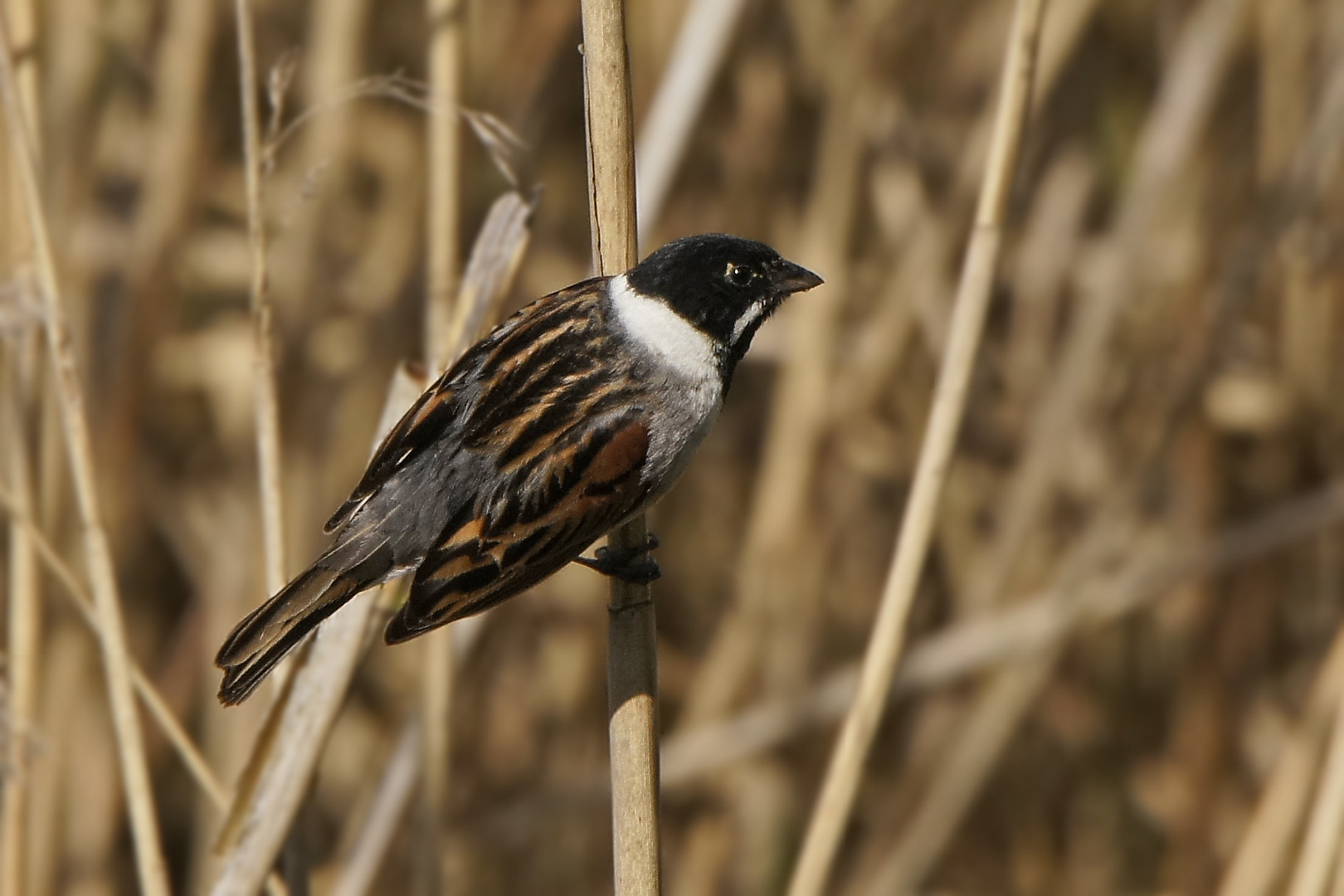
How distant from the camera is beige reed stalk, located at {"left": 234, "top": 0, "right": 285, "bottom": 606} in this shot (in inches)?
74.8

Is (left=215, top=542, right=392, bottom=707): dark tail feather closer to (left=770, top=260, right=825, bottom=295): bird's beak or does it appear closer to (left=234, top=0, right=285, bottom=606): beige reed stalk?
(left=234, top=0, right=285, bottom=606): beige reed stalk

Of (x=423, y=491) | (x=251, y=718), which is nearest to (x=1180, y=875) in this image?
(x=251, y=718)

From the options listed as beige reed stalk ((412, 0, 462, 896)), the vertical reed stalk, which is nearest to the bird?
beige reed stalk ((412, 0, 462, 896))

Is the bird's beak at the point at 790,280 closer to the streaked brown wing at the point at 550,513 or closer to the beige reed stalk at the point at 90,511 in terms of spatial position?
the streaked brown wing at the point at 550,513

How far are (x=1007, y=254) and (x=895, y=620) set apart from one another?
2.22 metres

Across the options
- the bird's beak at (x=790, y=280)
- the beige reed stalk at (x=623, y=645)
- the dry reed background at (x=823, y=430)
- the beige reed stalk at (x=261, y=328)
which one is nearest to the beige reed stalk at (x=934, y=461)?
the bird's beak at (x=790, y=280)

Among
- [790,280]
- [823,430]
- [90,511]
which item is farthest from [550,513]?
[823,430]

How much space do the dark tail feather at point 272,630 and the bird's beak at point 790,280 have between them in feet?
2.66

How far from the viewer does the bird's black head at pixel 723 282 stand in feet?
7.02

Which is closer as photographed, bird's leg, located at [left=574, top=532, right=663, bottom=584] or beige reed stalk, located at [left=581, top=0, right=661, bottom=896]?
beige reed stalk, located at [left=581, top=0, right=661, bottom=896]

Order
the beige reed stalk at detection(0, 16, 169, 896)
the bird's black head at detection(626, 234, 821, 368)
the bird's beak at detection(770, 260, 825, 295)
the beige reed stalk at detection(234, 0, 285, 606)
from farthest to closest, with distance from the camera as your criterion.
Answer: the bird's beak at detection(770, 260, 825, 295) < the bird's black head at detection(626, 234, 821, 368) < the beige reed stalk at detection(0, 16, 169, 896) < the beige reed stalk at detection(234, 0, 285, 606)

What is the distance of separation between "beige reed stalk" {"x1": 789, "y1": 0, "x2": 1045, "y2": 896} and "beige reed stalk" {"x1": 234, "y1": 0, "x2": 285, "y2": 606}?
0.84m

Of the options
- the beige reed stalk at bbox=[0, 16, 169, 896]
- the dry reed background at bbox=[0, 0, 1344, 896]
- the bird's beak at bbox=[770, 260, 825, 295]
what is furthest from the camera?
the dry reed background at bbox=[0, 0, 1344, 896]

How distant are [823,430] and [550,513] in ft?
5.95
